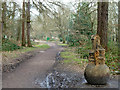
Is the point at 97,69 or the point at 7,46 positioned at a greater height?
the point at 7,46

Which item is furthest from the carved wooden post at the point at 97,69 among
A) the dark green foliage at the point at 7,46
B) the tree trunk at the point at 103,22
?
the dark green foliage at the point at 7,46

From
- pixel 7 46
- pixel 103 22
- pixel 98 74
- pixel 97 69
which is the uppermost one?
pixel 103 22

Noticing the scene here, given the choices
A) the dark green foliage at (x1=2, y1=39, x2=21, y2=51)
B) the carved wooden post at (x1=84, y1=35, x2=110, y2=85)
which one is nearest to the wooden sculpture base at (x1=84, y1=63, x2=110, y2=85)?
the carved wooden post at (x1=84, y1=35, x2=110, y2=85)

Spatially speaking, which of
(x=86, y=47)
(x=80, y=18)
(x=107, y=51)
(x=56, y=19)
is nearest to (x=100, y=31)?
(x=107, y=51)

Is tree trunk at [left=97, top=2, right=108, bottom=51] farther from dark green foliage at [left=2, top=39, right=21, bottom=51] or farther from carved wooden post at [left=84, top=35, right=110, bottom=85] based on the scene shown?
dark green foliage at [left=2, top=39, right=21, bottom=51]

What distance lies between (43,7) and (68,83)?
1100 cm

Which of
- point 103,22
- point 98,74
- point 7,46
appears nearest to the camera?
point 98,74

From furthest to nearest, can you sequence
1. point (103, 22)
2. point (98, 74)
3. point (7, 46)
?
point (7, 46) < point (103, 22) < point (98, 74)

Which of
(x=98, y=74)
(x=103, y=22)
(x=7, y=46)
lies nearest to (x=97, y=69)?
(x=98, y=74)

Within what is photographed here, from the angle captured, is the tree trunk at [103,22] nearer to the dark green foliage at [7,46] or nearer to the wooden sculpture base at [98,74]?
the wooden sculpture base at [98,74]

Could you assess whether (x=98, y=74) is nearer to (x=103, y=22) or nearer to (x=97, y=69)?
(x=97, y=69)

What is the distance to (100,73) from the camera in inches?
201

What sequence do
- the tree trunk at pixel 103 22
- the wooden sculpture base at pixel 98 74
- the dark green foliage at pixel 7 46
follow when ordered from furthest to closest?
the dark green foliage at pixel 7 46 → the tree trunk at pixel 103 22 → the wooden sculpture base at pixel 98 74

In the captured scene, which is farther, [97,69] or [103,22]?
[103,22]
